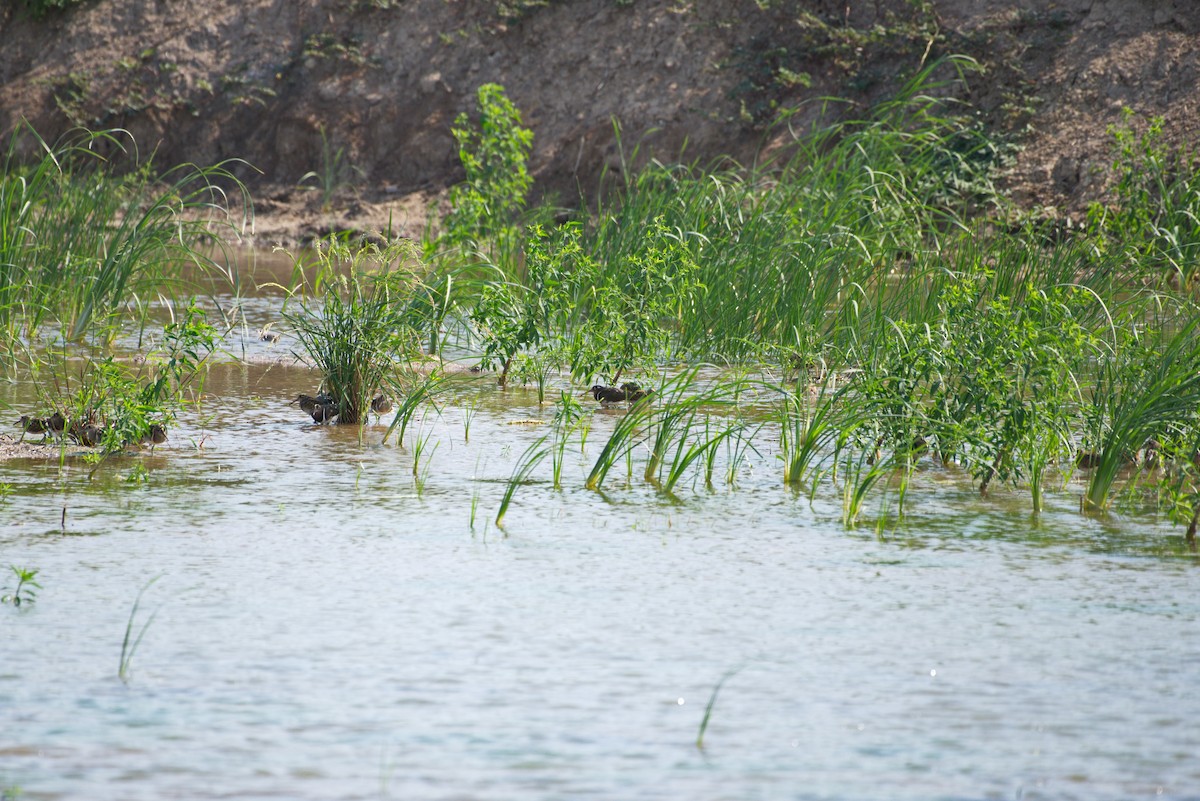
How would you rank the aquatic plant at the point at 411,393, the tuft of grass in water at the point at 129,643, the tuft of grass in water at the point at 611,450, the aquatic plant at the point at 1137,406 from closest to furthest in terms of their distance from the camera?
the tuft of grass in water at the point at 129,643
the aquatic plant at the point at 1137,406
the tuft of grass in water at the point at 611,450
the aquatic plant at the point at 411,393

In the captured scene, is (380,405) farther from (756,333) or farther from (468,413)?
(756,333)

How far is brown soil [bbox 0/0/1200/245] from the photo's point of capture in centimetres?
1334

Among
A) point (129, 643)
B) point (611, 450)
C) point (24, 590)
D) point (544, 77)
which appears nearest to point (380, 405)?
point (611, 450)

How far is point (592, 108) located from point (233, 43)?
4.51 metres

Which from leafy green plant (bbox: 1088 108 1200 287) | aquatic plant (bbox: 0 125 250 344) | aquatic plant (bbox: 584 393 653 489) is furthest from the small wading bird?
leafy green plant (bbox: 1088 108 1200 287)

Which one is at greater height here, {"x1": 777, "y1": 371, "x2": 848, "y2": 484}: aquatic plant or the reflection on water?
{"x1": 777, "y1": 371, "x2": 848, "y2": 484}: aquatic plant

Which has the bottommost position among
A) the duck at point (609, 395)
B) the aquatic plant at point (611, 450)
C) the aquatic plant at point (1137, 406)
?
the aquatic plant at point (611, 450)

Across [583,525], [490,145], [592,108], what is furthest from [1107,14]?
[583,525]

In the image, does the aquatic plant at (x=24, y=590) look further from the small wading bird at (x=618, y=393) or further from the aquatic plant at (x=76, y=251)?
the small wading bird at (x=618, y=393)

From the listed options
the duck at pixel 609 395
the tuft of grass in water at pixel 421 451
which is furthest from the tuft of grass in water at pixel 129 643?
the duck at pixel 609 395

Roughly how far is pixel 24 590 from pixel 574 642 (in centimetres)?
127

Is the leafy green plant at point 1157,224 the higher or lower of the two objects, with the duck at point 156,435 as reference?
higher

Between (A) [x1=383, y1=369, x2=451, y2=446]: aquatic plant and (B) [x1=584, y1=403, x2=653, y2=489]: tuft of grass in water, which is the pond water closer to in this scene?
(B) [x1=584, y1=403, x2=653, y2=489]: tuft of grass in water

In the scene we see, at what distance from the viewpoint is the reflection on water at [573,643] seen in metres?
2.53
